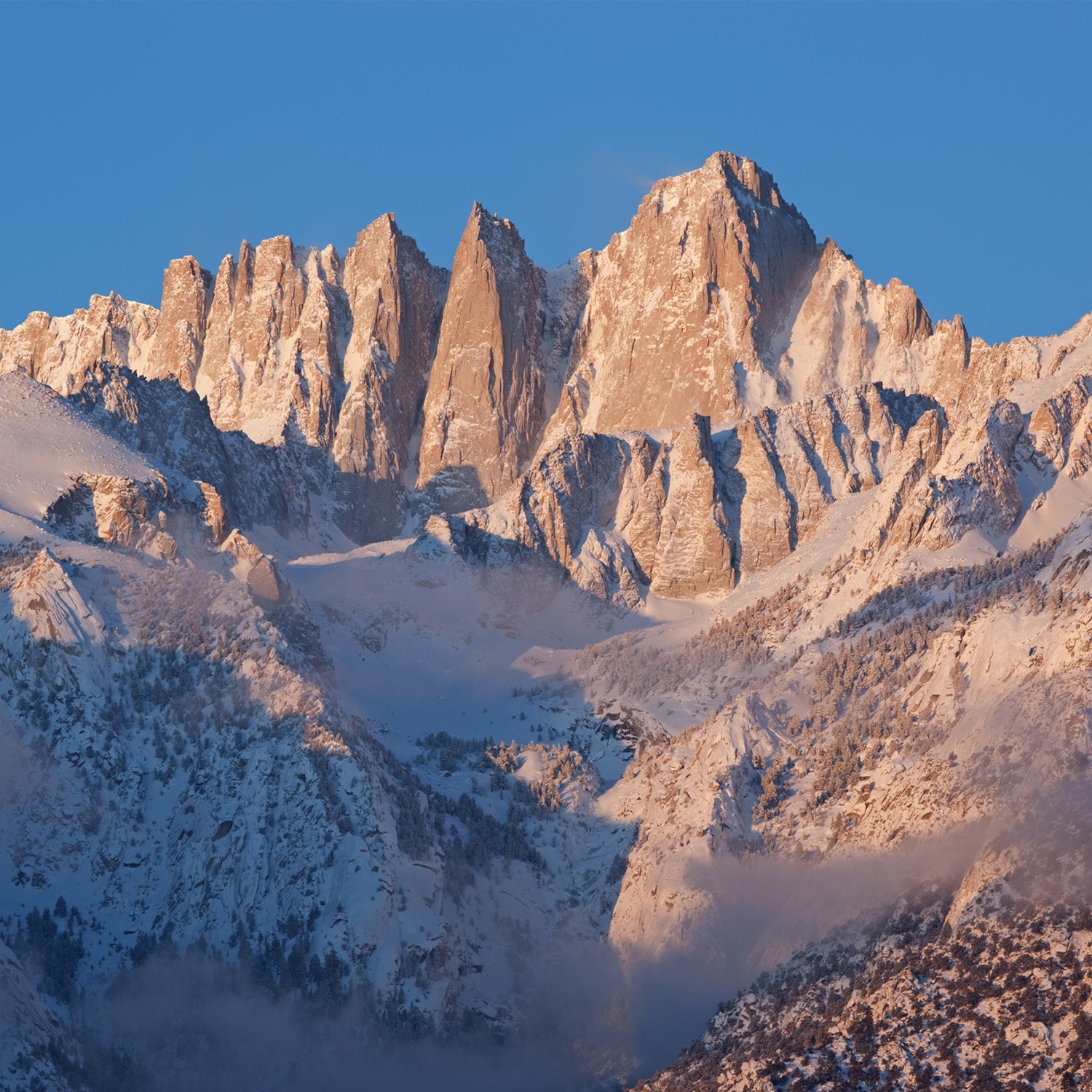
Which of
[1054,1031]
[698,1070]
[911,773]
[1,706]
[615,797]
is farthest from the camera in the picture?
[615,797]

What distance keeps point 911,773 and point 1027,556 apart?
50592mm

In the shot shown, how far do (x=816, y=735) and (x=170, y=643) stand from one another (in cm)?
5178

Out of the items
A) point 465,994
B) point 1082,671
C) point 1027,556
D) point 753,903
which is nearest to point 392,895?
point 465,994

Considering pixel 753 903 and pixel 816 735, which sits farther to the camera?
pixel 816 735

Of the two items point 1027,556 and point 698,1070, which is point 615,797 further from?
point 698,1070

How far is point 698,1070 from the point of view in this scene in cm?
12544

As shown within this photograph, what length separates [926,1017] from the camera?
113562 mm

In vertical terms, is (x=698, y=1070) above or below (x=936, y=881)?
below

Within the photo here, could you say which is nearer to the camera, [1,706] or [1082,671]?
[1082,671]

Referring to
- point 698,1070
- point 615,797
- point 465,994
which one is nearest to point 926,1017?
point 698,1070

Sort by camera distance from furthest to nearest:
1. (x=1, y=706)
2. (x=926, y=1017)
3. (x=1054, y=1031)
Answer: (x=1, y=706)
(x=926, y=1017)
(x=1054, y=1031)

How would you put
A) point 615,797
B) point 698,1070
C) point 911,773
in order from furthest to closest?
point 615,797 < point 911,773 < point 698,1070

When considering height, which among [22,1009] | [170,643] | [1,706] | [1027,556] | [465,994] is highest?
[1027,556]

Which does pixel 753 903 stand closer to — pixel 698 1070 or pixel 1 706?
pixel 698 1070
